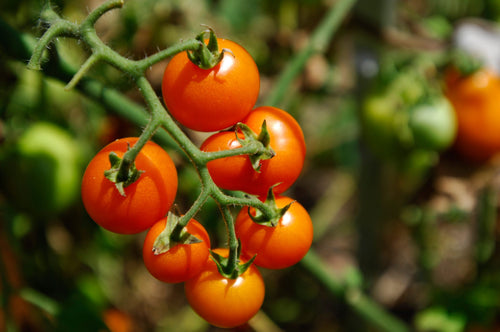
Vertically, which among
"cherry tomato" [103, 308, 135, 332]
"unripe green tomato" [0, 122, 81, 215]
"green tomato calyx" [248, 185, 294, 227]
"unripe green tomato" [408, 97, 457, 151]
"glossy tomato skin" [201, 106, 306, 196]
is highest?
"unripe green tomato" [408, 97, 457, 151]

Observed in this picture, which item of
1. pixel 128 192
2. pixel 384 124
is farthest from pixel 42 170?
pixel 384 124

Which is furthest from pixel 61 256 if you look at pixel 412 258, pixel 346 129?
pixel 412 258

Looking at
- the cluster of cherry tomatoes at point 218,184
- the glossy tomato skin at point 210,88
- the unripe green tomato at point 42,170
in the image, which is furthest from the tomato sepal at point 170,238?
the unripe green tomato at point 42,170

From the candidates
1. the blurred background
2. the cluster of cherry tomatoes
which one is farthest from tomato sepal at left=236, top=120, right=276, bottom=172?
the blurred background

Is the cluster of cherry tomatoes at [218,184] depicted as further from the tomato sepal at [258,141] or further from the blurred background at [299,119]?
the blurred background at [299,119]

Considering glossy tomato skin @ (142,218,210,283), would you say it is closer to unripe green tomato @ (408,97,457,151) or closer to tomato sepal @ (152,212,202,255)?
tomato sepal @ (152,212,202,255)

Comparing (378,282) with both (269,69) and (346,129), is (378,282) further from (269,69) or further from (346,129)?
(269,69)
